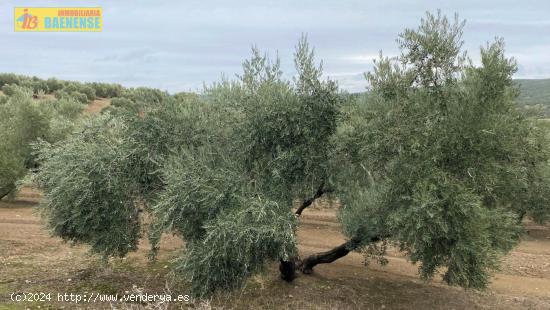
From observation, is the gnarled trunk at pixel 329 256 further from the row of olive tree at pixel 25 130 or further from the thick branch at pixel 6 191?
the thick branch at pixel 6 191

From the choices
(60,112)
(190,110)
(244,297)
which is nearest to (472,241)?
(244,297)

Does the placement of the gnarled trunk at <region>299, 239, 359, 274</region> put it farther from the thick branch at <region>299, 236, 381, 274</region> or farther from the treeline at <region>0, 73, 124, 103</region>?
the treeline at <region>0, 73, 124, 103</region>

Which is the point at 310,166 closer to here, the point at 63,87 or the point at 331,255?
the point at 331,255

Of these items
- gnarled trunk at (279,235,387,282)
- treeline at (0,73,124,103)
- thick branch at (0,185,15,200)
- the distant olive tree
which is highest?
treeline at (0,73,124,103)

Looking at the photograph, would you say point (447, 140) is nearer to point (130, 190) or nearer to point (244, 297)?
point (244, 297)

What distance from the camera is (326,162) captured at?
50.6ft

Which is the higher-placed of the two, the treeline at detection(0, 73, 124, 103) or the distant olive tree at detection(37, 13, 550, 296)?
the treeline at detection(0, 73, 124, 103)

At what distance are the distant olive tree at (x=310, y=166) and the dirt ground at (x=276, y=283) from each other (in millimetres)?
1621

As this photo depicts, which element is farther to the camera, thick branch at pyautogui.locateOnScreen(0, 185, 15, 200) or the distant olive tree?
thick branch at pyautogui.locateOnScreen(0, 185, 15, 200)

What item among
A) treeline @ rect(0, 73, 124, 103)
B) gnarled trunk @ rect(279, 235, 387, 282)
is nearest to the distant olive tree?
gnarled trunk @ rect(279, 235, 387, 282)

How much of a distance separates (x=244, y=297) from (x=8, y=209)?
76.7ft

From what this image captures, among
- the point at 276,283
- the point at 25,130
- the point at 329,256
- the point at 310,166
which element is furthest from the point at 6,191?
the point at 310,166

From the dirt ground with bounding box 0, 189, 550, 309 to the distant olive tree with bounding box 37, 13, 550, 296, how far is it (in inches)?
63.8

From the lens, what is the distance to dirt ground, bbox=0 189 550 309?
56.4ft
